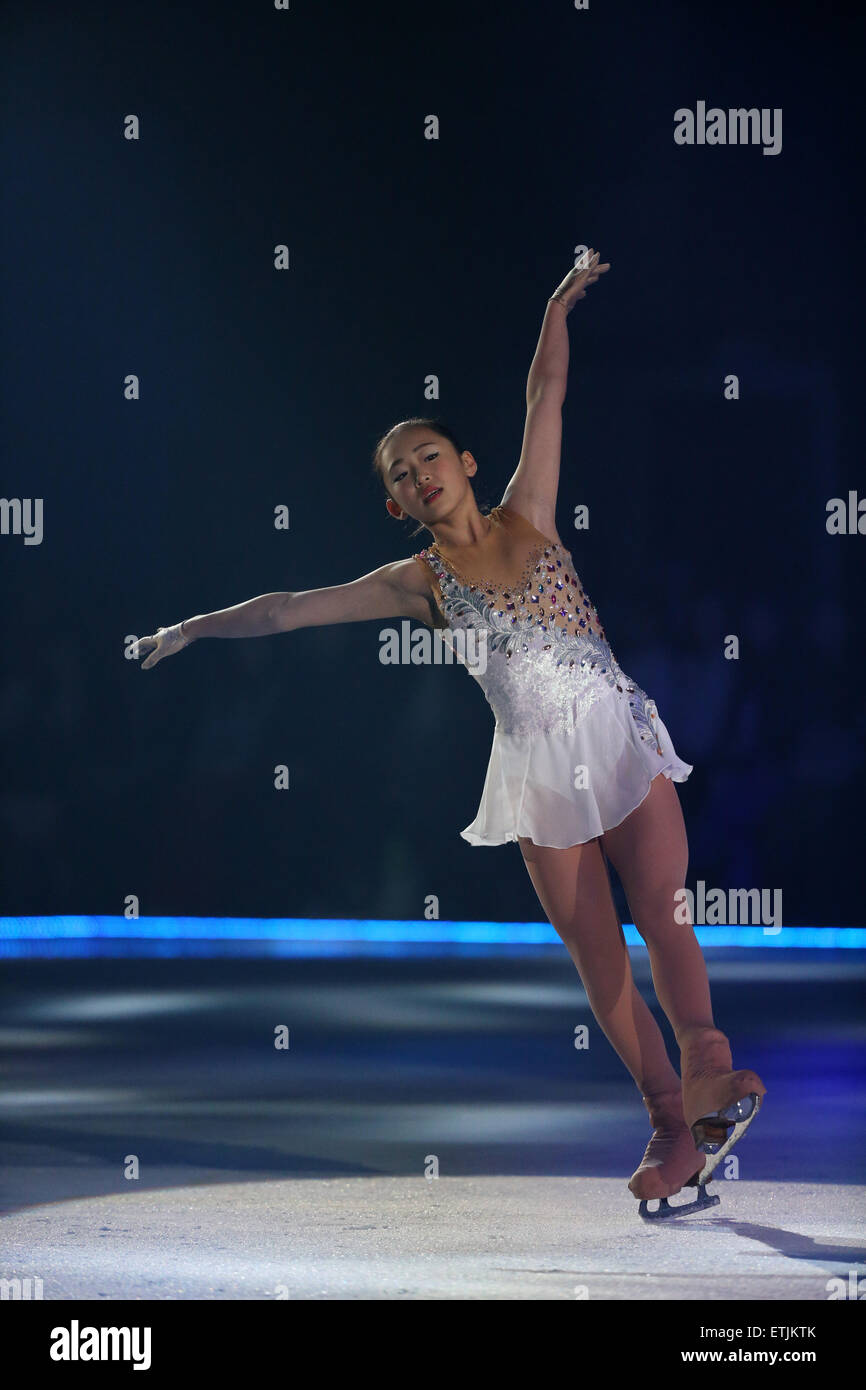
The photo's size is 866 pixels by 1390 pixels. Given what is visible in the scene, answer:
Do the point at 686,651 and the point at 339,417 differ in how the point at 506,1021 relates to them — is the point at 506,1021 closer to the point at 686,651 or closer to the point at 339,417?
the point at 686,651

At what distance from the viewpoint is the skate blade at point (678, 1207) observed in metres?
3.22

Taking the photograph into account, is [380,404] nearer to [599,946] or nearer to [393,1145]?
[393,1145]

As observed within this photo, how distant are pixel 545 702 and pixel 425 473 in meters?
0.50

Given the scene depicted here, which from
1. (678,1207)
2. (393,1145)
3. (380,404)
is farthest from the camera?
(380,404)

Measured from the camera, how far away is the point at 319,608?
330 centimetres

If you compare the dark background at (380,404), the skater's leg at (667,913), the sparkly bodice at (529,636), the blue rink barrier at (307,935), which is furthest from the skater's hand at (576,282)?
the blue rink barrier at (307,935)

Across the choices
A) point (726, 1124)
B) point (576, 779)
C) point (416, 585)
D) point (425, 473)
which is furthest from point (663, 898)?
point (425, 473)

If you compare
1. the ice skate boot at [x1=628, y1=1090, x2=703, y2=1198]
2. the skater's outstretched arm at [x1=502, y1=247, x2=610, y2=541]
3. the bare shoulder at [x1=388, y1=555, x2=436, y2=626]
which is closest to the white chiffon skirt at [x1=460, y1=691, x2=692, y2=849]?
the bare shoulder at [x1=388, y1=555, x2=436, y2=626]

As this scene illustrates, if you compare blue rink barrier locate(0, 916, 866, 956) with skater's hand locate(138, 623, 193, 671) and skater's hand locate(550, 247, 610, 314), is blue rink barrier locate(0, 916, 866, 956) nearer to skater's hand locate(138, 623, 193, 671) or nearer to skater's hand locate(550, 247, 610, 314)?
skater's hand locate(138, 623, 193, 671)

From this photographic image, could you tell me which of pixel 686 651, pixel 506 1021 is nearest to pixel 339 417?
pixel 686 651

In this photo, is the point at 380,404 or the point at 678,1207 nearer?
the point at 678,1207

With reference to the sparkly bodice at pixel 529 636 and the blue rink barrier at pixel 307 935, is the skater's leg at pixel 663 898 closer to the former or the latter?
the sparkly bodice at pixel 529 636

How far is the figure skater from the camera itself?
317cm

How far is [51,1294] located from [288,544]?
6125 mm
